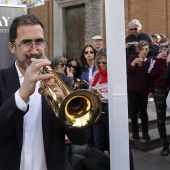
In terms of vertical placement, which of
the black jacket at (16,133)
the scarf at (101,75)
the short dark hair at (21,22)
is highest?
the short dark hair at (21,22)

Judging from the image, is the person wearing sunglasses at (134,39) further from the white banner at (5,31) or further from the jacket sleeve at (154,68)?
the white banner at (5,31)

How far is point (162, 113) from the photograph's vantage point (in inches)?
190

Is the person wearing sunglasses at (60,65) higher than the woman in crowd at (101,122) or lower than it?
higher

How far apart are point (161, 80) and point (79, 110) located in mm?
3262

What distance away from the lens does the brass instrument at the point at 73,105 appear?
1.60 metres

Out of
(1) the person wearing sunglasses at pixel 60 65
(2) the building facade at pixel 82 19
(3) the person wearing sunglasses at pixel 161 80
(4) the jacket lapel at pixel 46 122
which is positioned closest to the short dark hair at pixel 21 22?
(4) the jacket lapel at pixel 46 122

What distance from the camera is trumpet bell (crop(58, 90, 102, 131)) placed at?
1.61 meters

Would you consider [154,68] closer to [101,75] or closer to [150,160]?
[101,75]

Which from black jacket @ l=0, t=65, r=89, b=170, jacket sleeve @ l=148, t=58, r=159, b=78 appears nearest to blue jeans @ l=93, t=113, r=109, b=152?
jacket sleeve @ l=148, t=58, r=159, b=78

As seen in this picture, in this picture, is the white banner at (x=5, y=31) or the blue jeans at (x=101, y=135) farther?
the white banner at (x=5, y=31)

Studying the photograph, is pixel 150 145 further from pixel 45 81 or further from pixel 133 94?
pixel 45 81

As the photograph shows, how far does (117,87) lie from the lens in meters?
2.25

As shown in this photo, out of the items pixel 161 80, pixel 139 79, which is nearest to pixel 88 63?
pixel 139 79

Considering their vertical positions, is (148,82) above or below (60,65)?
below
